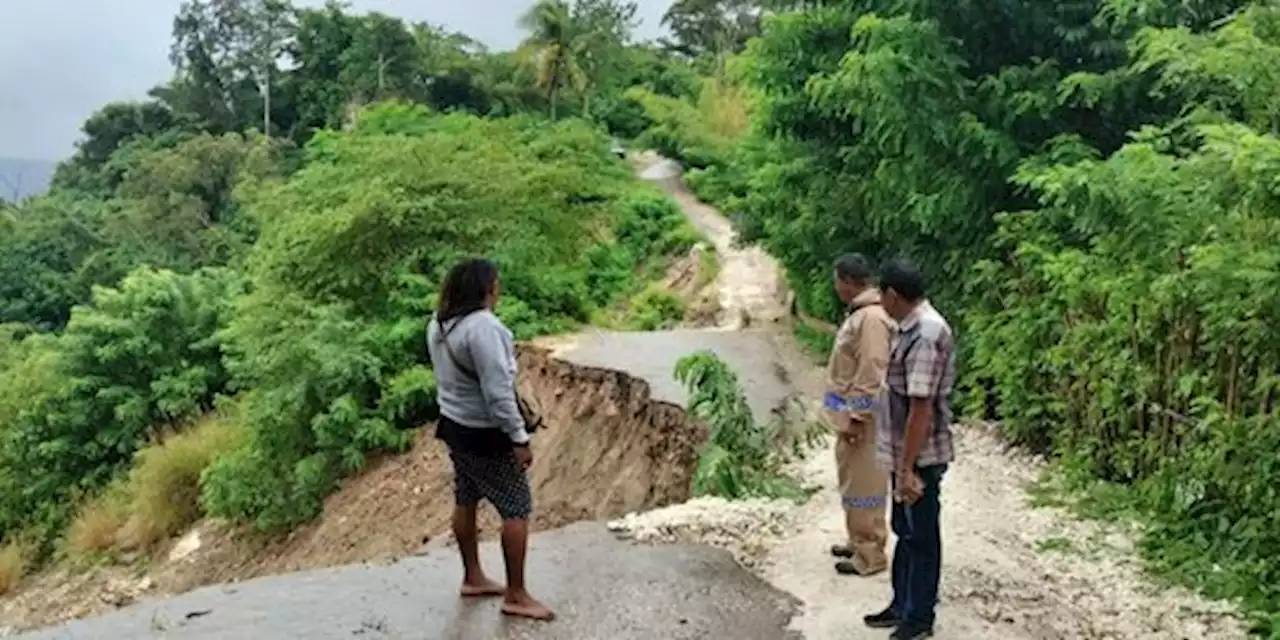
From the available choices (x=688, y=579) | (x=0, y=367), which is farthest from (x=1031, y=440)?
(x=0, y=367)

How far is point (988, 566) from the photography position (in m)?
6.68

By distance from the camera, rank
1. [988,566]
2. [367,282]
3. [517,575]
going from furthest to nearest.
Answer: [367,282]
[988,566]
[517,575]

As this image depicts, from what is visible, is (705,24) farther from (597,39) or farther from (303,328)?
(303,328)

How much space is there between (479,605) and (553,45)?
131 feet

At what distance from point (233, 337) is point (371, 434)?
372 cm

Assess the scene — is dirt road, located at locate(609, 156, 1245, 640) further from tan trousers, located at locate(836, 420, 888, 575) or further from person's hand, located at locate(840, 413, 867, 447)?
person's hand, located at locate(840, 413, 867, 447)

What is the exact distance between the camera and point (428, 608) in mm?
6168

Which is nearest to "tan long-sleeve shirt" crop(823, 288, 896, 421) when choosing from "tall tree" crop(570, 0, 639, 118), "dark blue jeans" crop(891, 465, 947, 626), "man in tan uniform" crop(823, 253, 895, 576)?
"man in tan uniform" crop(823, 253, 895, 576)

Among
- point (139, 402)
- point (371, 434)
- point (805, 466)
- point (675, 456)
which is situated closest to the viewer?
point (805, 466)

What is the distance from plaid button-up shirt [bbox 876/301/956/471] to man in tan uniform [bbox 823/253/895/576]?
2.20 ft

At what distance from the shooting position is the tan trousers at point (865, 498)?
6375 millimetres

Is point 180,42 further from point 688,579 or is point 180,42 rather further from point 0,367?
point 688,579

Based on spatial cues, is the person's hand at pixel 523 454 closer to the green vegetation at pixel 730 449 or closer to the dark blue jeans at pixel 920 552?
the dark blue jeans at pixel 920 552

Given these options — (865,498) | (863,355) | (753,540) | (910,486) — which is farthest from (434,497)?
(910,486)
